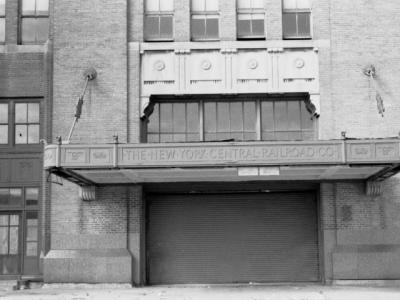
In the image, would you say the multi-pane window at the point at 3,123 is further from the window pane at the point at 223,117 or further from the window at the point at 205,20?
the window pane at the point at 223,117

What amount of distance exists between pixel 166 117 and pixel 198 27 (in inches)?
134

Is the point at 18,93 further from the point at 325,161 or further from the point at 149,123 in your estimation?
the point at 325,161

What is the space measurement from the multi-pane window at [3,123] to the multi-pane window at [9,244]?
104 inches

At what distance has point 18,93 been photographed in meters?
25.9

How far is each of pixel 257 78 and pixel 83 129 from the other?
20.4ft

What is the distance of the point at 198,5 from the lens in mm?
26531

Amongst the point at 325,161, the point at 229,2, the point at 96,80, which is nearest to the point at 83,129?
the point at 96,80

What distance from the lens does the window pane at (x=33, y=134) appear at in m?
26.1

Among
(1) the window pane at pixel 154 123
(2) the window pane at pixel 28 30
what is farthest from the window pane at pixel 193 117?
(2) the window pane at pixel 28 30

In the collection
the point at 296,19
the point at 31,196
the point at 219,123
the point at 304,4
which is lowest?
the point at 31,196

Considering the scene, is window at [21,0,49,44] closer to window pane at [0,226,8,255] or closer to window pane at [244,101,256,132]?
window pane at [0,226,8,255]

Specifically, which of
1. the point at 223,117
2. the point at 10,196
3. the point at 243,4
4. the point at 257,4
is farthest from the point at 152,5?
the point at 10,196

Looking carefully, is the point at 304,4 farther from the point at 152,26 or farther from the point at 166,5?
the point at 152,26

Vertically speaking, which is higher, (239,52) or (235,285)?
(239,52)
